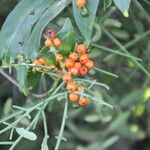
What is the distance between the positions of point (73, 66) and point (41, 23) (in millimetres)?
128

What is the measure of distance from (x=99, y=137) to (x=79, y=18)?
1.27m

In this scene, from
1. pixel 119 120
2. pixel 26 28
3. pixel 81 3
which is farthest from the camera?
pixel 119 120

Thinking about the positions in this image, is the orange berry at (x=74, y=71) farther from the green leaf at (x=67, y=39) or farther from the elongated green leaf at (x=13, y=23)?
the elongated green leaf at (x=13, y=23)

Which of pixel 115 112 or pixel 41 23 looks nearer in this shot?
pixel 41 23

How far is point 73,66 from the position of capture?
111cm

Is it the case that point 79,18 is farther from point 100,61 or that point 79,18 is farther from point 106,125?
point 106,125

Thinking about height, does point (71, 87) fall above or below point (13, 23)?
below

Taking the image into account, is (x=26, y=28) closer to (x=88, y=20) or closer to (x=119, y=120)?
(x=88, y=20)

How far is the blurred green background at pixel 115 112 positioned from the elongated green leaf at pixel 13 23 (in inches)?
22.9

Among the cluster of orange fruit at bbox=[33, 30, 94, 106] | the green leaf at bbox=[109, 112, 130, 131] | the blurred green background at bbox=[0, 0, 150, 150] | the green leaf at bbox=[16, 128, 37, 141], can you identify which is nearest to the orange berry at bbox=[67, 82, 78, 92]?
the cluster of orange fruit at bbox=[33, 30, 94, 106]

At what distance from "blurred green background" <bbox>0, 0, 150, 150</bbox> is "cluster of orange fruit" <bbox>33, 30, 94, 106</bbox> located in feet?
2.23

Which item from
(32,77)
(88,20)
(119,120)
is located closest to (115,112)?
(119,120)

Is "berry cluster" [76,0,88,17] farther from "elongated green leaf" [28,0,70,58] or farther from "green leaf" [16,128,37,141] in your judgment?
"green leaf" [16,128,37,141]

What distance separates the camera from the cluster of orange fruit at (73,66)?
3.63 feet
